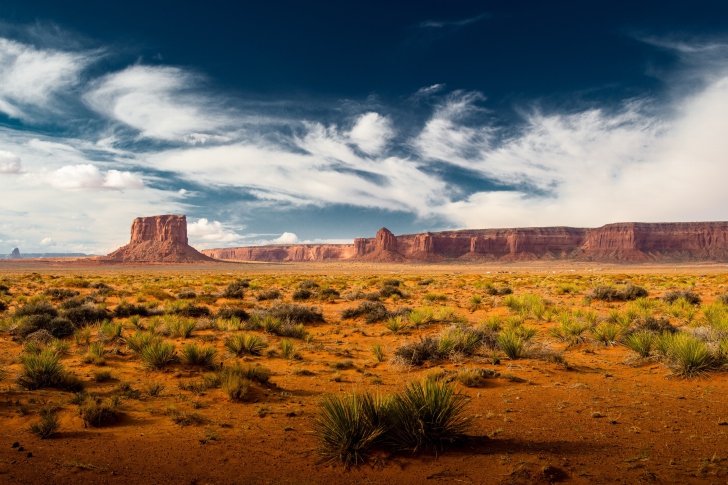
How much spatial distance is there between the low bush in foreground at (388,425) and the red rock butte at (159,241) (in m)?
163

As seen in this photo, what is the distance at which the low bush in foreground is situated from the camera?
4684 millimetres

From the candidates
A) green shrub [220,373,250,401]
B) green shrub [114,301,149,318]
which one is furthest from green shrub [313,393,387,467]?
green shrub [114,301,149,318]

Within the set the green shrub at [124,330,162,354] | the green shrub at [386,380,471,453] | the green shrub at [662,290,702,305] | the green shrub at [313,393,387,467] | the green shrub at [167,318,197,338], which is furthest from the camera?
the green shrub at [662,290,702,305]

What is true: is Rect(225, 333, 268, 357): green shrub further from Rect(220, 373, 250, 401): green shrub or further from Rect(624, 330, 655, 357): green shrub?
Rect(624, 330, 655, 357): green shrub

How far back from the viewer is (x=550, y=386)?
305 inches

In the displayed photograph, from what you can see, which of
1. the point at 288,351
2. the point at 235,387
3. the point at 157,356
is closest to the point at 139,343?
the point at 157,356

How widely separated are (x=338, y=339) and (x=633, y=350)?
7949 millimetres

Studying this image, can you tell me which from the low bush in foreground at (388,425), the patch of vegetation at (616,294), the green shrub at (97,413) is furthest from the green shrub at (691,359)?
the patch of vegetation at (616,294)

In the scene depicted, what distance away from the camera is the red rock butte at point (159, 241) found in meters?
160

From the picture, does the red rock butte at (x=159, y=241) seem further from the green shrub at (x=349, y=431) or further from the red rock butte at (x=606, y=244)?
the green shrub at (x=349, y=431)

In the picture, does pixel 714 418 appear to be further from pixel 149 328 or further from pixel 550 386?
pixel 149 328

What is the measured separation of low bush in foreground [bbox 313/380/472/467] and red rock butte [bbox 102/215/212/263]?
535 ft

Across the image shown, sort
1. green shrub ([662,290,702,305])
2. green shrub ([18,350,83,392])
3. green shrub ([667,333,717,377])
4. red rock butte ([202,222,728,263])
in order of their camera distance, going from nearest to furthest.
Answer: green shrub ([18,350,83,392]) → green shrub ([667,333,717,377]) → green shrub ([662,290,702,305]) → red rock butte ([202,222,728,263])

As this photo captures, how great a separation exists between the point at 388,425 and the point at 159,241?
18885 cm
